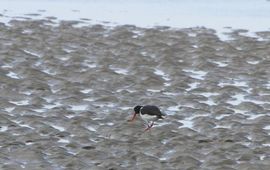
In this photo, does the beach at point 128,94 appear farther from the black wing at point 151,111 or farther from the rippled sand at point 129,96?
the black wing at point 151,111

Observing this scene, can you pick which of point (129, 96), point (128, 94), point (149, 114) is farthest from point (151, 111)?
A: point (128, 94)

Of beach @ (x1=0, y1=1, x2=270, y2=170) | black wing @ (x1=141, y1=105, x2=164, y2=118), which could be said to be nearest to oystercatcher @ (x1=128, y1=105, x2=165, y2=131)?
black wing @ (x1=141, y1=105, x2=164, y2=118)

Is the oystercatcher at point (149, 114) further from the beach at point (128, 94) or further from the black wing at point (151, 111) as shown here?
the beach at point (128, 94)

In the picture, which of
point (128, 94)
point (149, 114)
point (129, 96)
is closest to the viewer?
point (149, 114)

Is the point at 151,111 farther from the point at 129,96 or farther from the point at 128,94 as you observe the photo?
the point at 128,94

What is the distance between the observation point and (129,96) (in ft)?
52.2

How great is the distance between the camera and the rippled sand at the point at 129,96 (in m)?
12.2

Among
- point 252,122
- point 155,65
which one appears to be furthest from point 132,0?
point 252,122

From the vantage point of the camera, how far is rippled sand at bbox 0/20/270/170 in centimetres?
1223

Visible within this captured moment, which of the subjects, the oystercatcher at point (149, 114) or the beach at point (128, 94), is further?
the oystercatcher at point (149, 114)

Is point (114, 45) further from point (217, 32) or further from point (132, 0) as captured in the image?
point (132, 0)

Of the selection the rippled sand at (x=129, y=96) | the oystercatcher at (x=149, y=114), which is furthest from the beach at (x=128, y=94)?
the oystercatcher at (x=149, y=114)

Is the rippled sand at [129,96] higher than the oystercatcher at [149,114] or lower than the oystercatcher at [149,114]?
lower

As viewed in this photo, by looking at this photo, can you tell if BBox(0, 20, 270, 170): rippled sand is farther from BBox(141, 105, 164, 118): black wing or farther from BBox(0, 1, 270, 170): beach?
BBox(141, 105, 164, 118): black wing
